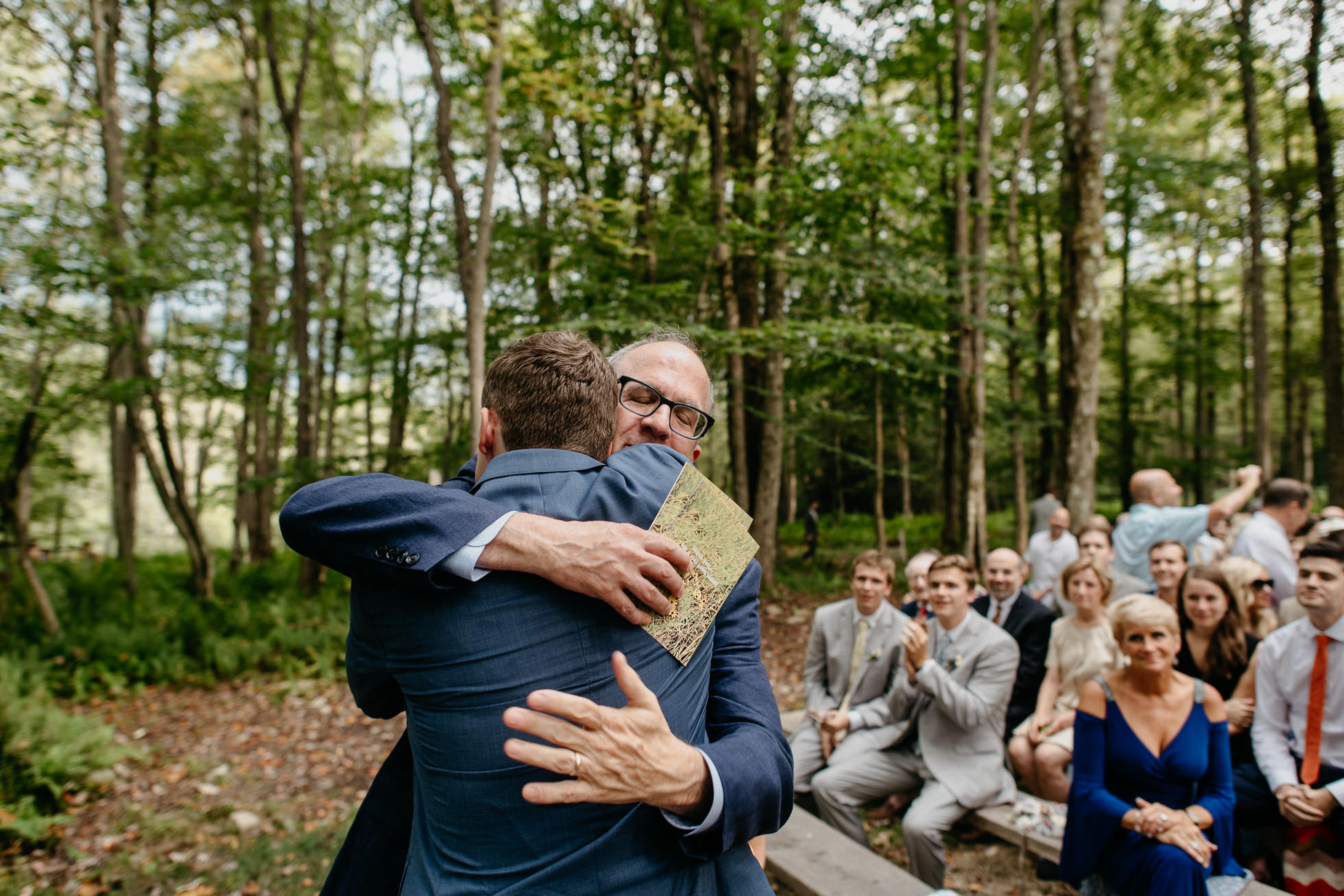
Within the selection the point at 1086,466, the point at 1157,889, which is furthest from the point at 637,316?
the point at 1157,889

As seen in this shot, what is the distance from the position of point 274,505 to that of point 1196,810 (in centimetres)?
1361

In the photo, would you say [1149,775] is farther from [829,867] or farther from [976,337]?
[976,337]

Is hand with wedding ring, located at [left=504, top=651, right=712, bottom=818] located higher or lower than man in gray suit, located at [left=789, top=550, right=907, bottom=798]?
higher

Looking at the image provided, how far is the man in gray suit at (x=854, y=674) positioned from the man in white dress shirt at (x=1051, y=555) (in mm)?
2756

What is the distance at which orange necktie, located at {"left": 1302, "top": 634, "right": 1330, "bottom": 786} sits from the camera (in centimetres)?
352

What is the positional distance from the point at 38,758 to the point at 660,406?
6646 millimetres

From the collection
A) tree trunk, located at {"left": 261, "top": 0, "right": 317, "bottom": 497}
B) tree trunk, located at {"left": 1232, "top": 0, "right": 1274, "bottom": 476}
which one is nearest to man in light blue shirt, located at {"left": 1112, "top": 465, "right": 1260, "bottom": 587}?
tree trunk, located at {"left": 261, "top": 0, "right": 317, "bottom": 497}

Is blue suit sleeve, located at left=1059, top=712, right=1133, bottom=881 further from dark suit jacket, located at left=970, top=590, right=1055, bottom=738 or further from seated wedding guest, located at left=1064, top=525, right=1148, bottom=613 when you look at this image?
seated wedding guest, located at left=1064, top=525, right=1148, bottom=613

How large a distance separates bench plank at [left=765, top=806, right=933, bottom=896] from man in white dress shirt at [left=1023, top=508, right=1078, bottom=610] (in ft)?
13.1

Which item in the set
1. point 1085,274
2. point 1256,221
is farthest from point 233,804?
point 1256,221

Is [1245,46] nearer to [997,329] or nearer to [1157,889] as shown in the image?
[997,329]

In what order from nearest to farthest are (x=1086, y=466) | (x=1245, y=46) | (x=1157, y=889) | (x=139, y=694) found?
(x=1157, y=889), (x=1086, y=466), (x=139, y=694), (x=1245, y=46)

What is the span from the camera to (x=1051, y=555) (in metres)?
7.75

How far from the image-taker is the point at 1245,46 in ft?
48.4
